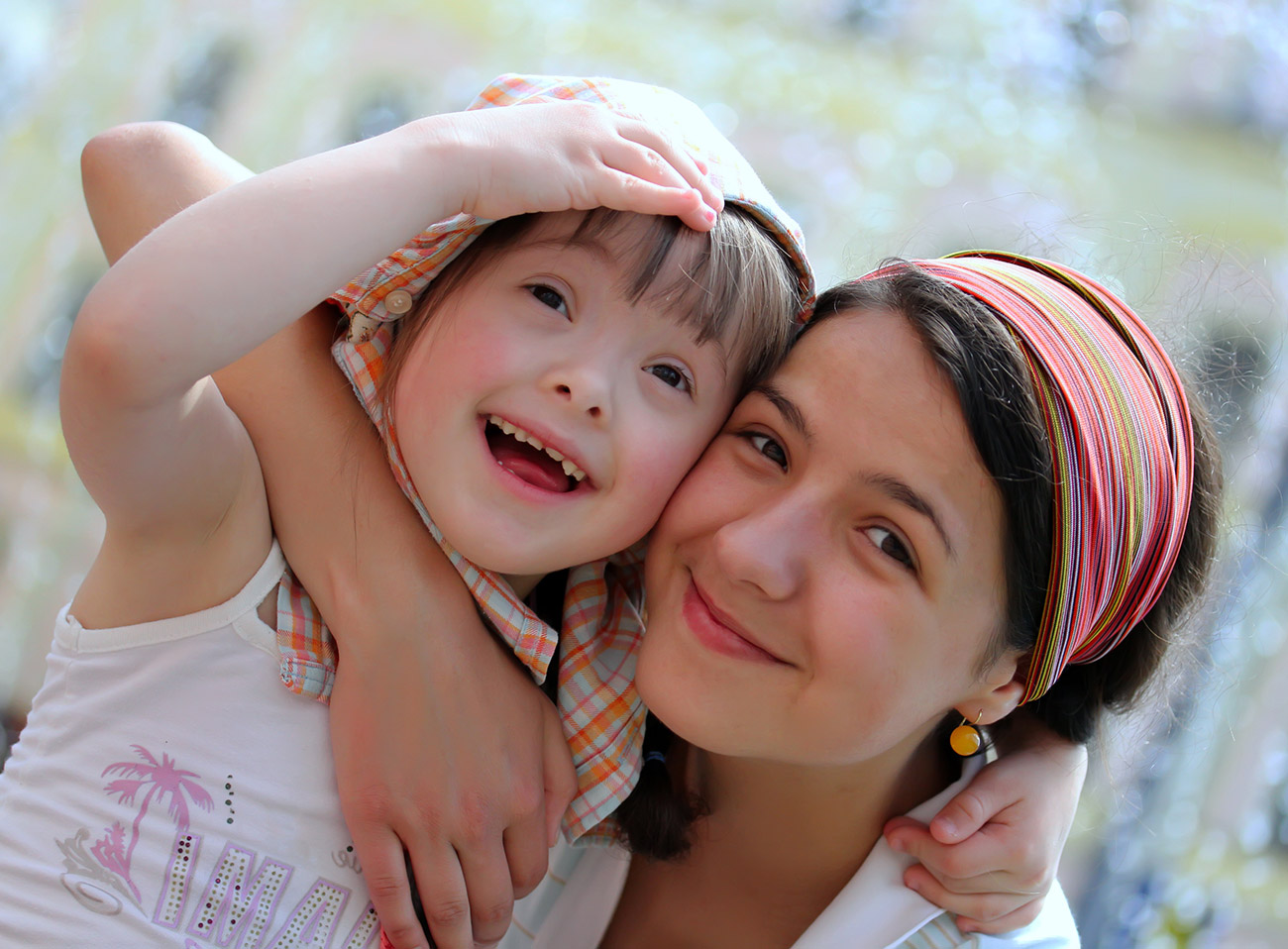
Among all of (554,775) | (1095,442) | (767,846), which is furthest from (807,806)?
→ (1095,442)

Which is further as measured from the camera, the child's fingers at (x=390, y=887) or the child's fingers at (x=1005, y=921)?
the child's fingers at (x=1005, y=921)

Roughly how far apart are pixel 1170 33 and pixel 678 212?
1.56 meters

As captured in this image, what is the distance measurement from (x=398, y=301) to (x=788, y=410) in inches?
16.1

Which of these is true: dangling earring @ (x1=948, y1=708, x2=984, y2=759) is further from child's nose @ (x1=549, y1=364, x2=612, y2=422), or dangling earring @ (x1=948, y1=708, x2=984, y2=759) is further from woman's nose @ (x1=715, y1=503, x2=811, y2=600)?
child's nose @ (x1=549, y1=364, x2=612, y2=422)

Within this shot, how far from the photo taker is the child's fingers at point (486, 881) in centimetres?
103

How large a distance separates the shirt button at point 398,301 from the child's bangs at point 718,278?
0.20 m

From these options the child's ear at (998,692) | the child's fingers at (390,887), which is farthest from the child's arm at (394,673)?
the child's ear at (998,692)

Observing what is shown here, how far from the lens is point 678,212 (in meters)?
0.96

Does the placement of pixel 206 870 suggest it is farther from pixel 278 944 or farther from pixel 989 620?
pixel 989 620

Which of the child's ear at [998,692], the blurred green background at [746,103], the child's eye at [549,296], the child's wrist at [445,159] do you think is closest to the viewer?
the child's wrist at [445,159]

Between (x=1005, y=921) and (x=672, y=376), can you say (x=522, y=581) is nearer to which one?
(x=672, y=376)


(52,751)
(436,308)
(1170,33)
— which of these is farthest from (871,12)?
(52,751)

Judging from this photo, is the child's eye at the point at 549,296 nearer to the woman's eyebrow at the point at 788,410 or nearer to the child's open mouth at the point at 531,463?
the child's open mouth at the point at 531,463

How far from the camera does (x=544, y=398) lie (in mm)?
944
